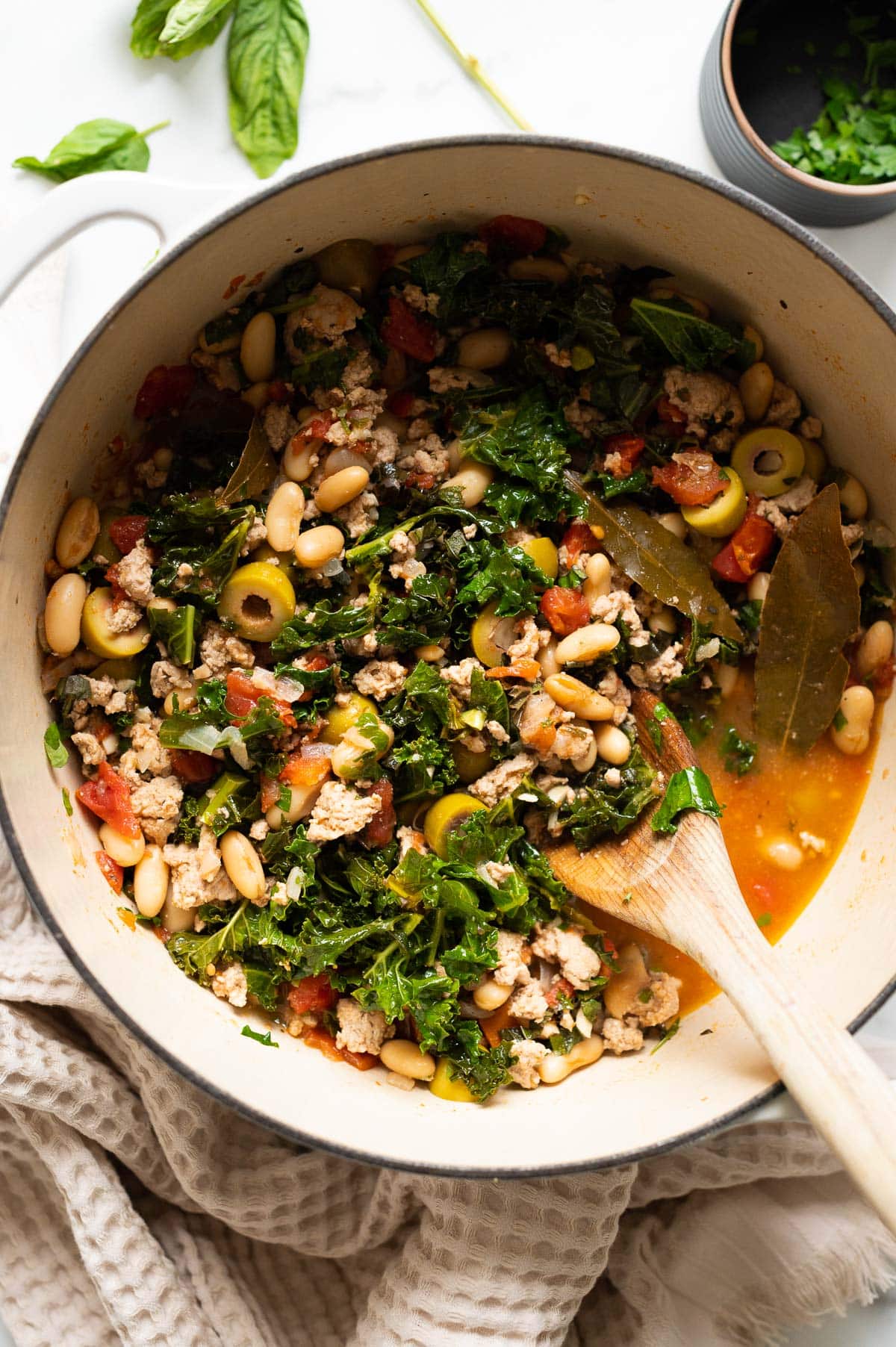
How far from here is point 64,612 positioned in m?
2.33

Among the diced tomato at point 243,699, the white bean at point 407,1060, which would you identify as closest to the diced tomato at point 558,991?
the white bean at point 407,1060

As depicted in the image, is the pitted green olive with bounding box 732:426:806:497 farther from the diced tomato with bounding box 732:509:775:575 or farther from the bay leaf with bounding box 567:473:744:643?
the bay leaf with bounding box 567:473:744:643

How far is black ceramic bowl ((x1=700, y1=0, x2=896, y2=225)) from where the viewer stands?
2.74 m

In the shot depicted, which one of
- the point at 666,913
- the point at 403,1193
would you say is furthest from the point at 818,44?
the point at 403,1193

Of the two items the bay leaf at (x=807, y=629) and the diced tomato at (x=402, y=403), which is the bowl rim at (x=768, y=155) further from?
the diced tomato at (x=402, y=403)

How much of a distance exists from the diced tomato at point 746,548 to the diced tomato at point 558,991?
1.03 meters

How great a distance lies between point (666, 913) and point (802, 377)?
1.28m

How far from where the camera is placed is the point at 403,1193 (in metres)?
2.60

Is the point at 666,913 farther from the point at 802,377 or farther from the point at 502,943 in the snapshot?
the point at 802,377

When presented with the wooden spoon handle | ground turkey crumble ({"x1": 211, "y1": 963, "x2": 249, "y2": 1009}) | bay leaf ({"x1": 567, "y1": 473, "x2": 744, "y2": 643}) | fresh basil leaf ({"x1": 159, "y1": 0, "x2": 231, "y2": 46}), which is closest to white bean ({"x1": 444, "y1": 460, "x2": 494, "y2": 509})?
bay leaf ({"x1": 567, "y1": 473, "x2": 744, "y2": 643})

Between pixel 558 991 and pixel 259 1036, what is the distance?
685mm

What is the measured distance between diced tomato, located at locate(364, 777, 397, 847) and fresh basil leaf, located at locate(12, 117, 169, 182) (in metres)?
1.62

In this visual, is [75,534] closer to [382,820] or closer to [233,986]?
[382,820]

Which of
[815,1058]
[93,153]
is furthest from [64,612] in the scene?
[815,1058]
